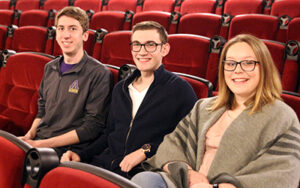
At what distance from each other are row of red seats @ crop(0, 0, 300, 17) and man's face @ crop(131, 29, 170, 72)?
0.64m

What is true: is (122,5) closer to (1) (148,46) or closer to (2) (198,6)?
(2) (198,6)

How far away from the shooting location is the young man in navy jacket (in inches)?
17.9

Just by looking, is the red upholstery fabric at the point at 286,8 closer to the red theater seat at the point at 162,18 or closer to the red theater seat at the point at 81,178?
the red theater seat at the point at 162,18

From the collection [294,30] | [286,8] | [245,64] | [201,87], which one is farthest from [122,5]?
[245,64]

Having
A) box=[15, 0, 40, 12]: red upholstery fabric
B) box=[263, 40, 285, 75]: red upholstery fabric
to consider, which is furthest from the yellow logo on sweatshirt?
box=[15, 0, 40, 12]: red upholstery fabric

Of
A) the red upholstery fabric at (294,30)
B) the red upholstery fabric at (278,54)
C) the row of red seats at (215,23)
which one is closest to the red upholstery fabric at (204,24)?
the row of red seats at (215,23)

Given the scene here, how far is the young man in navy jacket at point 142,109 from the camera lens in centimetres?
46

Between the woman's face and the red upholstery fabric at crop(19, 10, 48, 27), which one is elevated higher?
the woman's face

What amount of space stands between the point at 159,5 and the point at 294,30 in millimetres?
681

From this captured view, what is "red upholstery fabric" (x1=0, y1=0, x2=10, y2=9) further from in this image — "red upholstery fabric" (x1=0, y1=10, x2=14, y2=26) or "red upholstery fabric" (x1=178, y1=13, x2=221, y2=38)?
"red upholstery fabric" (x1=178, y1=13, x2=221, y2=38)

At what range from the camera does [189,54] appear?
69 centimetres

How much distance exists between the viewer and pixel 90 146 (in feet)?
1.67

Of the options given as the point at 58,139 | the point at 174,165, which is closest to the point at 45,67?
the point at 58,139

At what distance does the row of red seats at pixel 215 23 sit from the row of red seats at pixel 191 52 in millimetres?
192
